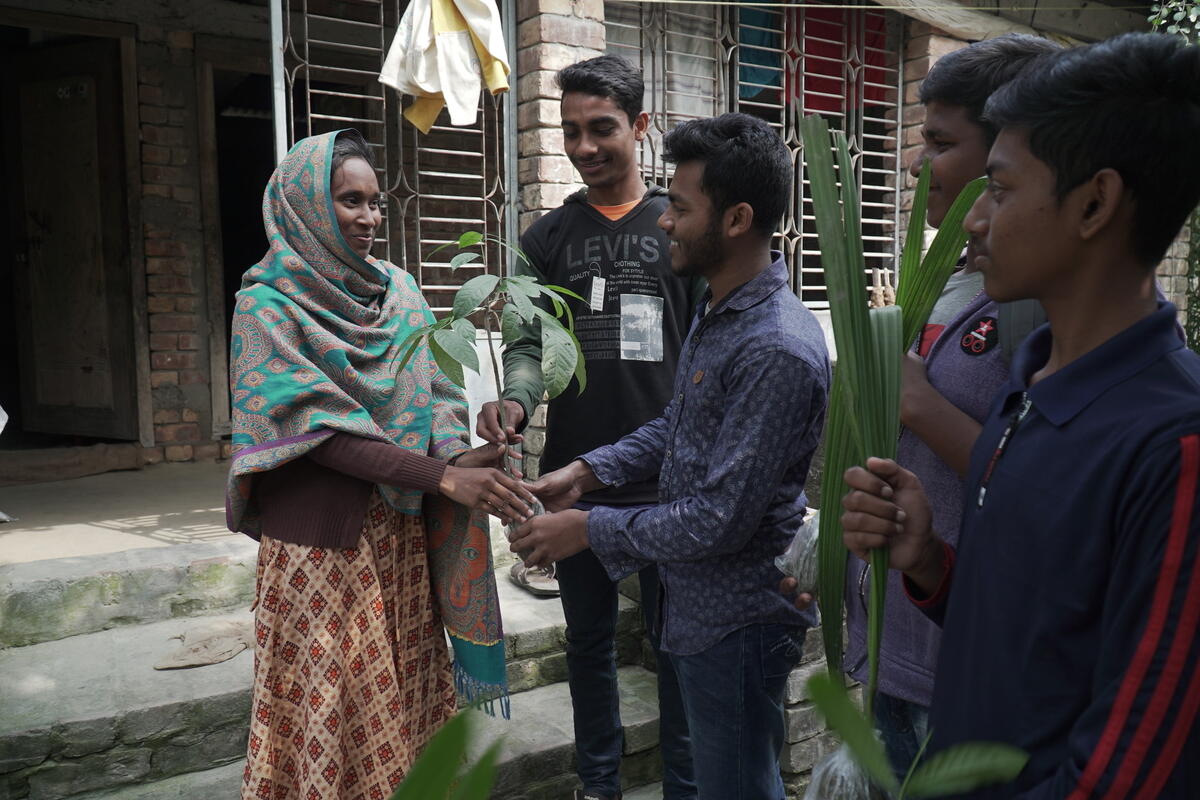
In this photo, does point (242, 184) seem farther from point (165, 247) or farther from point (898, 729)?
point (898, 729)

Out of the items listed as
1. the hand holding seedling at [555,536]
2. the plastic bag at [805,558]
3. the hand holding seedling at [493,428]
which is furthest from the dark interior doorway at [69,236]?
the plastic bag at [805,558]

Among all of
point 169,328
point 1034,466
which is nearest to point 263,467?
point 1034,466

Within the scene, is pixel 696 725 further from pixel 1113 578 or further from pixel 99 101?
pixel 99 101

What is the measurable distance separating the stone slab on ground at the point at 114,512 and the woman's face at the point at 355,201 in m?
2.23

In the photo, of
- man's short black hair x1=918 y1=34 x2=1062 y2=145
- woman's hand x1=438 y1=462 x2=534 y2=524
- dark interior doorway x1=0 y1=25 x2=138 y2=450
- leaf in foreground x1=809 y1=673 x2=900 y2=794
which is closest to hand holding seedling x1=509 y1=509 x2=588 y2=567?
woman's hand x1=438 y1=462 x2=534 y2=524

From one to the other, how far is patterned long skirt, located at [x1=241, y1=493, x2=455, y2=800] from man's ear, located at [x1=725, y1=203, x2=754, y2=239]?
1.09 m

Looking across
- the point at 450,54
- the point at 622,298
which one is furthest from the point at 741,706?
the point at 450,54

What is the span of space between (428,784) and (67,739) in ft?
9.23

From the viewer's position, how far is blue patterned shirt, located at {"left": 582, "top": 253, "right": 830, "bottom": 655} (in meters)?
1.71

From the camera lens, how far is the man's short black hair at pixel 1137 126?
91cm

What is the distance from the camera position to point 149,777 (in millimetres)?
2852

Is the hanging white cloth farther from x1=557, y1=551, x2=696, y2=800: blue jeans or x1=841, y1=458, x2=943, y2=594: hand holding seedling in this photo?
x1=841, y1=458, x2=943, y2=594: hand holding seedling

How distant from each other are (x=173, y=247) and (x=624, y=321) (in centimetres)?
441

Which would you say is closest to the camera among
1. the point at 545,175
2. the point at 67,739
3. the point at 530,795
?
the point at 67,739
